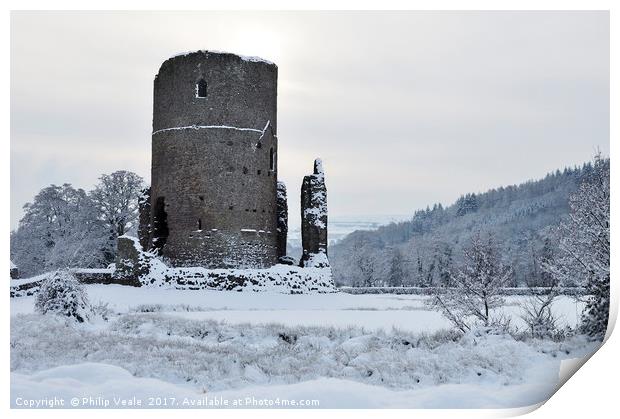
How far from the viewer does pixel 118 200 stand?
1254 inches

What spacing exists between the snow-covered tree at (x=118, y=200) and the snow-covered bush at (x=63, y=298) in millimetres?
16045

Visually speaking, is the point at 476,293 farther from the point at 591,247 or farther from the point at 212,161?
the point at 212,161

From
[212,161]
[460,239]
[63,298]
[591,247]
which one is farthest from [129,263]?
[460,239]

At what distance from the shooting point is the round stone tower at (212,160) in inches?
942

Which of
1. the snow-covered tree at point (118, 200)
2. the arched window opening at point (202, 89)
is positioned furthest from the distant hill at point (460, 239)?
the arched window opening at point (202, 89)

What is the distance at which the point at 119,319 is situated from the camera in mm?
15359

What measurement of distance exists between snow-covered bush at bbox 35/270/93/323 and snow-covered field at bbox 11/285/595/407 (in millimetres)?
338

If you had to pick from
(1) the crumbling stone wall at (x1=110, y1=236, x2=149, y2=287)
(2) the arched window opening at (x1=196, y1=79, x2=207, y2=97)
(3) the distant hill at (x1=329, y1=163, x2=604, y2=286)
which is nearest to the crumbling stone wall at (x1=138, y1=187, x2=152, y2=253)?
(1) the crumbling stone wall at (x1=110, y1=236, x2=149, y2=287)

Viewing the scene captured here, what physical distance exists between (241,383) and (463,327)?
15.1 ft

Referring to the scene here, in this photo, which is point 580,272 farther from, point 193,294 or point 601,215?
point 193,294

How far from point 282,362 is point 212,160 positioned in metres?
13.3

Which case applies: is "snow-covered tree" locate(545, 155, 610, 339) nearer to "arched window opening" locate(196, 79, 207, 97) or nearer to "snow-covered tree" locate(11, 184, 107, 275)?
"arched window opening" locate(196, 79, 207, 97)

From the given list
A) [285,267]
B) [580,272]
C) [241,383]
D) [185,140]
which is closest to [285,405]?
[241,383]

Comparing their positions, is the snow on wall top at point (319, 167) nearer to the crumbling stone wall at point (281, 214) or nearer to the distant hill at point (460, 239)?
the crumbling stone wall at point (281, 214)
